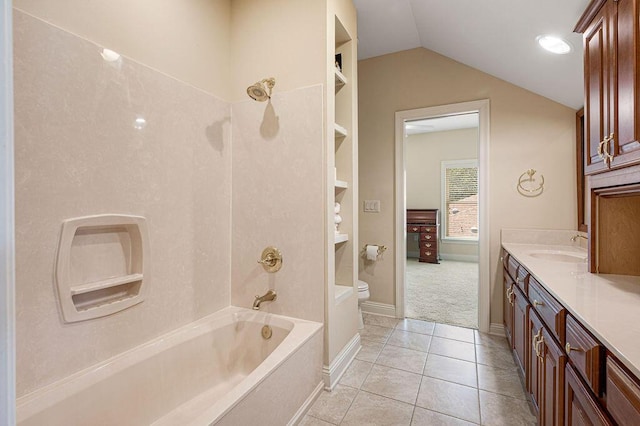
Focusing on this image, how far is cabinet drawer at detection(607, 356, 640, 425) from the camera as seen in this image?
0.67 meters

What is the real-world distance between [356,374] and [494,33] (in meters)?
2.66

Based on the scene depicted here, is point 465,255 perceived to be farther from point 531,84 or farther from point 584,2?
point 584,2

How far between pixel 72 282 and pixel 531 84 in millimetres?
3355

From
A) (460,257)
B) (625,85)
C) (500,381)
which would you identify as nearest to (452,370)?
(500,381)

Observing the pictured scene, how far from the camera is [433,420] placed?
1.60 m

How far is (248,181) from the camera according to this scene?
2.05m

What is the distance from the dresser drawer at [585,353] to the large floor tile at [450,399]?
87 cm

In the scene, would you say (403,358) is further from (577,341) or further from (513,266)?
(577,341)

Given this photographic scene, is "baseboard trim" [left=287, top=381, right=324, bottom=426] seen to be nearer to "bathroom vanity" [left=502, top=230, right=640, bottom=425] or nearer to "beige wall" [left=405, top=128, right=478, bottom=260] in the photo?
"bathroom vanity" [left=502, top=230, right=640, bottom=425]

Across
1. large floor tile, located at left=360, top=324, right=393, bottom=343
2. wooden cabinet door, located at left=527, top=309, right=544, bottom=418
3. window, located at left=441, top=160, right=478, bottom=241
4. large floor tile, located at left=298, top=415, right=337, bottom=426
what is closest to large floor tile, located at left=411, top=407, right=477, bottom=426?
wooden cabinet door, located at left=527, top=309, right=544, bottom=418

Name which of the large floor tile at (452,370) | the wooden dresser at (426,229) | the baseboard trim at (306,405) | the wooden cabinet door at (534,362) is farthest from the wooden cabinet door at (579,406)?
the wooden dresser at (426,229)

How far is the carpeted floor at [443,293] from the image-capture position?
10.2 ft

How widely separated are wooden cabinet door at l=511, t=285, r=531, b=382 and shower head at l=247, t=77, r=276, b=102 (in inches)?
77.8

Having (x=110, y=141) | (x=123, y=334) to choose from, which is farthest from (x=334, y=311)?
(x=110, y=141)
